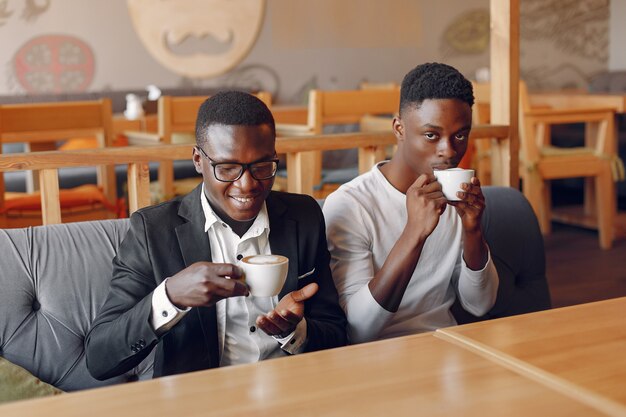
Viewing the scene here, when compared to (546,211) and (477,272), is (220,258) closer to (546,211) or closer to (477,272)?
(477,272)

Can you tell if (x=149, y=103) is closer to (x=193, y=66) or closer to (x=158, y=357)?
(x=193, y=66)

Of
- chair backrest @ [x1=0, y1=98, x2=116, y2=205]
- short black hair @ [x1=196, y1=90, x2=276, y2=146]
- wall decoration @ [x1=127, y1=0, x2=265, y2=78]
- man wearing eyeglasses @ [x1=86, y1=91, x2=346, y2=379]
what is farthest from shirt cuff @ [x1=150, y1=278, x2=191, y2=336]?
wall decoration @ [x1=127, y1=0, x2=265, y2=78]

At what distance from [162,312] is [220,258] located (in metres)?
0.25

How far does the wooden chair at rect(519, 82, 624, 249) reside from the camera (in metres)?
4.73

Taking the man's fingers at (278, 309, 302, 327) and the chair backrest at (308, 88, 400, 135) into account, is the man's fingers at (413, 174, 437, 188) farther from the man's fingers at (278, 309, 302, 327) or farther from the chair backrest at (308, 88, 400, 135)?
the chair backrest at (308, 88, 400, 135)

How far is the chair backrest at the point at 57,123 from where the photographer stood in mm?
3268

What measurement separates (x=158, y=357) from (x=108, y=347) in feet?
0.44

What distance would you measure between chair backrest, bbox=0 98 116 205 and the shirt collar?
5.92 ft

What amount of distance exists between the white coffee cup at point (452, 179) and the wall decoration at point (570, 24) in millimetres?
6311

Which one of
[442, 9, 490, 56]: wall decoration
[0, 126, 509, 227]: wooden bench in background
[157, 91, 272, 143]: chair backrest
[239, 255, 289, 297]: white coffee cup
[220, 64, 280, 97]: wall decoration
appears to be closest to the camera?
[239, 255, 289, 297]: white coffee cup

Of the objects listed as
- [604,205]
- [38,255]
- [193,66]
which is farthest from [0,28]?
[38,255]

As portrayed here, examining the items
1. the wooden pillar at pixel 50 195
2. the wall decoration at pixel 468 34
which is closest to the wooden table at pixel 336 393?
the wooden pillar at pixel 50 195

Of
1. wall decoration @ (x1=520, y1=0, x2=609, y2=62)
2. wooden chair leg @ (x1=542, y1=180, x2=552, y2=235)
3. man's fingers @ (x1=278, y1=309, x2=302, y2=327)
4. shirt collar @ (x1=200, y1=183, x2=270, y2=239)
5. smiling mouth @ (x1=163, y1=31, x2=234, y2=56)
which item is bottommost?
wooden chair leg @ (x1=542, y1=180, x2=552, y2=235)

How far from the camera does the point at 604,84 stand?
7.50 meters
